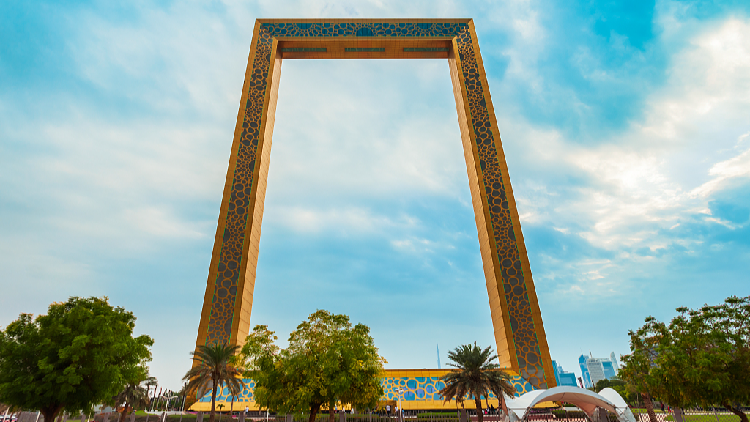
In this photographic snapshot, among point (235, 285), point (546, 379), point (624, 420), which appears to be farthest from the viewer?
point (235, 285)

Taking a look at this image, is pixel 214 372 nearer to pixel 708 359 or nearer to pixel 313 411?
pixel 313 411

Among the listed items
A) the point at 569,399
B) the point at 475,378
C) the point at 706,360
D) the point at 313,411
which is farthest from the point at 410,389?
the point at 706,360

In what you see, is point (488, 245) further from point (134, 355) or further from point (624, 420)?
point (134, 355)

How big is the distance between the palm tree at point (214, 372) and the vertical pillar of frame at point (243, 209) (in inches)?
61.1

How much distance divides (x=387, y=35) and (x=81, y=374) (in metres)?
32.7

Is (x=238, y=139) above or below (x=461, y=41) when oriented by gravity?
below

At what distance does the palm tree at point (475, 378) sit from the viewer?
78.8ft

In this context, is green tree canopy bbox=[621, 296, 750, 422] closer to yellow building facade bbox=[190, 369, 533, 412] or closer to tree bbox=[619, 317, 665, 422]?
tree bbox=[619, 317, 665, 422]

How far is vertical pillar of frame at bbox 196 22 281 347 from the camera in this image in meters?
26.8

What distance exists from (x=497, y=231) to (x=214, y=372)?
2044cm

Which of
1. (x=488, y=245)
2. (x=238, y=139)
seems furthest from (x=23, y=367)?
(x=488, y=245)

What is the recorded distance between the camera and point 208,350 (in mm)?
23922

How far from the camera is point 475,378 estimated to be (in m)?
24.5

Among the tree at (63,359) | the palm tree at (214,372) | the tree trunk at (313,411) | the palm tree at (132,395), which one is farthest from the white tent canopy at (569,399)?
the palm tree at (132,395)
